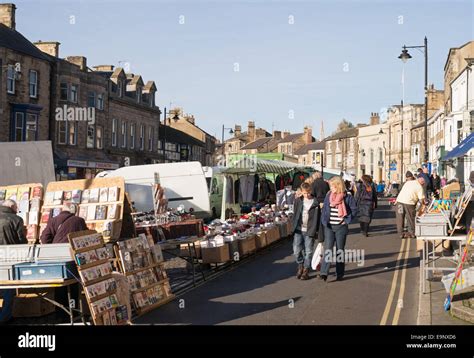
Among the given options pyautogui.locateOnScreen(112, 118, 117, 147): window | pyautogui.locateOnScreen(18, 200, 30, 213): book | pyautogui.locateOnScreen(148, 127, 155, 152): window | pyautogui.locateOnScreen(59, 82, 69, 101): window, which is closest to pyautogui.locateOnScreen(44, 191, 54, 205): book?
pyautogui.locateOnScreen(18, 200, 30, 213): book

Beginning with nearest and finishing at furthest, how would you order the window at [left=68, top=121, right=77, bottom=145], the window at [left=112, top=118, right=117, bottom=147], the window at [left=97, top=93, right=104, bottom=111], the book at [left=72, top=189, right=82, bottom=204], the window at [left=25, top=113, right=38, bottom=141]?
the book at [left=72, top=189, right=82, bottom=204] → the window at [left=25, top=113, right=38, bottom=141] → the window at [left=68, top=121, right=77, bottom=145] → the window at [left=97, top=93, right=104, bottom=111] → the window at [left=112, top=118, right=117, bottom=147]

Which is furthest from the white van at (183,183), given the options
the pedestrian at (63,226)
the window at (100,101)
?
the window at (100,101)

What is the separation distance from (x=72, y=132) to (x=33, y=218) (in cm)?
3087

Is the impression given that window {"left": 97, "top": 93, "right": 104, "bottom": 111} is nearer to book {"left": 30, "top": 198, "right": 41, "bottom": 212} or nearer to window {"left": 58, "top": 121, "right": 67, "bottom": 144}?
window {"left": 58, "top": 121, "right": 67, "bottom": 144}

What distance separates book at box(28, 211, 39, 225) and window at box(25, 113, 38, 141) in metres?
25.7

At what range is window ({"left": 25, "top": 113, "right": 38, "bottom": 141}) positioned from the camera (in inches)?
1438

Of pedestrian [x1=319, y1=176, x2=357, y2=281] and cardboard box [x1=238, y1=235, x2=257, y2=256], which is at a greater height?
pedestrian [x1=319, y1=176, x2=357, y2=281]

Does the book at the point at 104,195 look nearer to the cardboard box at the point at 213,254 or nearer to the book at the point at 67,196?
the book at the point at 67,196

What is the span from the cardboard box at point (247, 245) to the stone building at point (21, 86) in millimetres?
23280

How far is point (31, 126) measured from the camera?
36.9m

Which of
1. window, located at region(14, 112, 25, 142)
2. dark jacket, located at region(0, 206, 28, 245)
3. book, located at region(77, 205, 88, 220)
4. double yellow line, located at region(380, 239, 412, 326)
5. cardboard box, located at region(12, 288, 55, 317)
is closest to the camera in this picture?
double yellow line, located at region(380, 239, 412, 326)

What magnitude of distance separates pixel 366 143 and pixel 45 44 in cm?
5184

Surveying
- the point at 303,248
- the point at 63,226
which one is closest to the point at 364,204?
the point at 303,248

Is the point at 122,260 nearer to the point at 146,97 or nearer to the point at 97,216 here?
the point at 97,216
